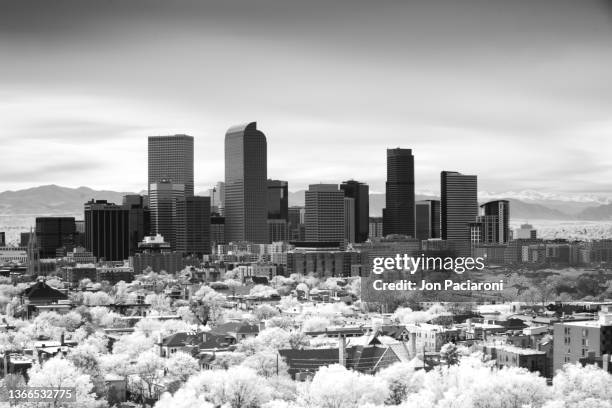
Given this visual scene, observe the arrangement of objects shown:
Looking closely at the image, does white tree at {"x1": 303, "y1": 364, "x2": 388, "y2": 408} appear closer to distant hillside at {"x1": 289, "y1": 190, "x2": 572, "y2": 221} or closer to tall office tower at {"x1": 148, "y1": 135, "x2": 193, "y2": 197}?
distant hillside at {"x1": 289, "y1": 190, "x2": 572, "y2": 221}

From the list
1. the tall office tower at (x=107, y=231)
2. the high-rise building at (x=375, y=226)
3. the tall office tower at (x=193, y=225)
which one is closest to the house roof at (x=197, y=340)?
the tall office tower at (x=107, y=231)

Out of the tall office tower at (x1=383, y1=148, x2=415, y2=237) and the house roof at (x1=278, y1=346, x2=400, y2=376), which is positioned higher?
the tall office tower at (x1=383, y1=148, x2=415, y2=237)

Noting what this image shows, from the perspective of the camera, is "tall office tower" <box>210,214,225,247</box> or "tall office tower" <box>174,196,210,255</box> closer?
"tall office tower" <box>174,196,210,255</box>

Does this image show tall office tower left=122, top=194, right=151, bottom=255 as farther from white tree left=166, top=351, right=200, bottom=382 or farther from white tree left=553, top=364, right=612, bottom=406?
white tree left=553, top=364, right=612, bottom=406

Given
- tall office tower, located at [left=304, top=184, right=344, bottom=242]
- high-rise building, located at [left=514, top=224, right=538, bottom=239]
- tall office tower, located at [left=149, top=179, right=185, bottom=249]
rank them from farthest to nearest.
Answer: tall office tower, located at [left=149, top=179, right=185, bottom=249] < tall office tower, located at [left=304, top=184, right=344, bottom=242] < high-rise building, located at [left=514, top=224, right=538, bottom=239]

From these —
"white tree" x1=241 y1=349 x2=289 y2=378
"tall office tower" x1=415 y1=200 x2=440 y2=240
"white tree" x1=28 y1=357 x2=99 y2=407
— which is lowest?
"white tree" x1=241 y1=349 x2=289 y2=378

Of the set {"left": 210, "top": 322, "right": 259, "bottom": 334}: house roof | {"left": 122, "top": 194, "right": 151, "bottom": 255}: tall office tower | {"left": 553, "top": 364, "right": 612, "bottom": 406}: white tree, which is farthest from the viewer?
{"left": 122, "top": 194, "right": 151, "bottom": 255}: tall office tower

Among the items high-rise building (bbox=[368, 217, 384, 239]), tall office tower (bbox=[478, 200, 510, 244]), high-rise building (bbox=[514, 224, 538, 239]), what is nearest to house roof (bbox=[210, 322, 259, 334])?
tall office tower (bbox=[478, 200, 510, 244])
